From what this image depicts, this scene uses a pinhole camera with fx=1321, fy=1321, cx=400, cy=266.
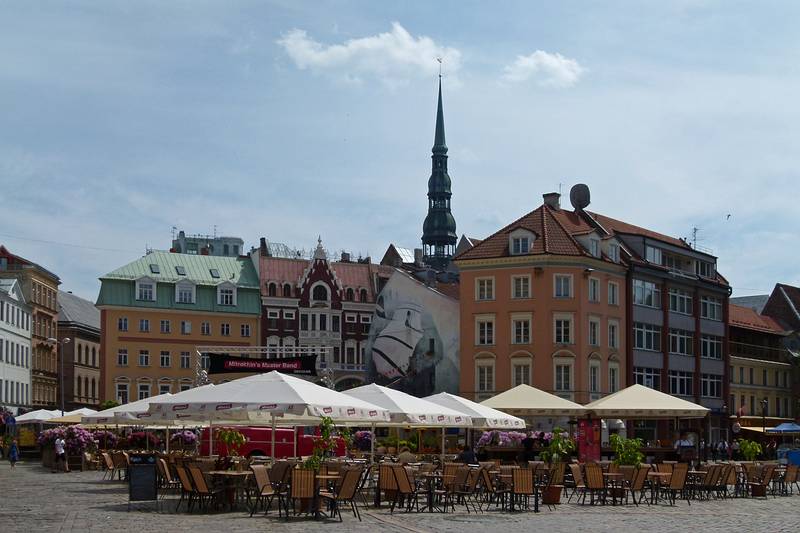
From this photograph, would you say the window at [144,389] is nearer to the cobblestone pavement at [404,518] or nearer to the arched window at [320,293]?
the arched window at [320,293]

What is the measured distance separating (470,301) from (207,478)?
45446mm

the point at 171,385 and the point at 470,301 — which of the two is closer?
the point at 470,301

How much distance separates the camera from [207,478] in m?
26.8

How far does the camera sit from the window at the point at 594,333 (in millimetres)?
69938

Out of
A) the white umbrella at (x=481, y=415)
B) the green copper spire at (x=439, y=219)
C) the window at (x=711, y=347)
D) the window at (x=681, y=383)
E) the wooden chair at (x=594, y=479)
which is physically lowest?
the wooden chair at (x=594, y=479)

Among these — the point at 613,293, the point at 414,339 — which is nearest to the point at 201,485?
the point at 613,293

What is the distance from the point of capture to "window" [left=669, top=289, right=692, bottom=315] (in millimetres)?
77188

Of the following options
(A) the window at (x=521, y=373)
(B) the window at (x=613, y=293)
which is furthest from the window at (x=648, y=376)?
(A) the window at (x=521, y=373)

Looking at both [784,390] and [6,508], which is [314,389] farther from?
[784,390]

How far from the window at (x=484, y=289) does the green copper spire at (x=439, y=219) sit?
56945 millimetres

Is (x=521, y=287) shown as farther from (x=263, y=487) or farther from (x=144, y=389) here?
(x=263, y=487)

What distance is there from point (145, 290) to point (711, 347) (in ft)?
131

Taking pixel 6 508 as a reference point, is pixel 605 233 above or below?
above

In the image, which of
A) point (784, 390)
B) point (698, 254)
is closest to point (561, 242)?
point (698, 254)
